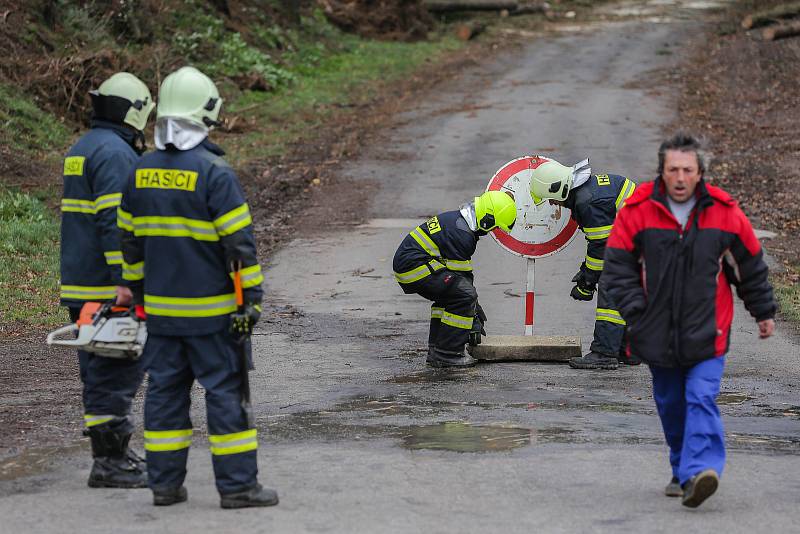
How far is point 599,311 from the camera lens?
31.7ft

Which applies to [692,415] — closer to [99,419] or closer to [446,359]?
[99,419]

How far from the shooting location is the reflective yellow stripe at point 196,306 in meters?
5.69

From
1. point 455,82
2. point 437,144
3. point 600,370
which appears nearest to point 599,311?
point 600,370

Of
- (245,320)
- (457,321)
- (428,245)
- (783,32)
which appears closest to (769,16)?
(783,32)

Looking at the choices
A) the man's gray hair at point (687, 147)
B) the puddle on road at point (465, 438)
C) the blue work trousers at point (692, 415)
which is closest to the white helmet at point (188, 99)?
the man's gray hair at point (687, 147)

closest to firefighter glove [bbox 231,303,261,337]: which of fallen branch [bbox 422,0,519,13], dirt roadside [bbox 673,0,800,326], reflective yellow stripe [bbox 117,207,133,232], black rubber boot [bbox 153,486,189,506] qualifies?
reflective yellow stripe [bbox 117,207,133,232]

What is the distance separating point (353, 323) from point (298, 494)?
5.42 meters

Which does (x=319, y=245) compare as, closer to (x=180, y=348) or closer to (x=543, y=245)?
(x=543, y=245)

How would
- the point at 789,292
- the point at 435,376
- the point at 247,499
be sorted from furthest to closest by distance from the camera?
the point at 789,292
the point at 435,376
the point at 247,499

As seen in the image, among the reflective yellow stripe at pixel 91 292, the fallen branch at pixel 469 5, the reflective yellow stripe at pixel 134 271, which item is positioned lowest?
the reflective yellow stripe at pixel 91 292

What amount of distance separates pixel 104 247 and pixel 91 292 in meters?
0.29

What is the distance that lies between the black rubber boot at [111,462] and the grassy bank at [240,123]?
15.4ft

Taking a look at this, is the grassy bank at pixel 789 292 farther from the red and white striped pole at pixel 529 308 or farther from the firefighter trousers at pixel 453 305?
the firefighter trousers at pixel 453 305

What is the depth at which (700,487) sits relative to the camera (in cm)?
554
